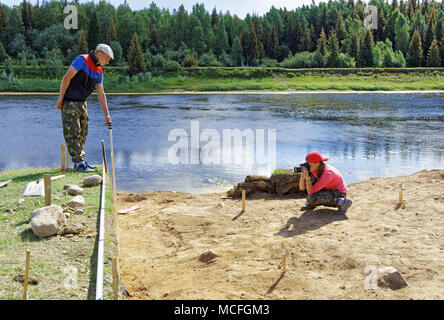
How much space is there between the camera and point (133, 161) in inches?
634

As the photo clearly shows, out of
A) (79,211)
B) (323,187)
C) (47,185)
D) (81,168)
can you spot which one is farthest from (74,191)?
(323,187)

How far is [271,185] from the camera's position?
10.4m

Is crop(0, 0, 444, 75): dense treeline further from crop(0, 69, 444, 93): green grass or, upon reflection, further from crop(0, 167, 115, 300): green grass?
crop(0, 167, 115, 300): green grass

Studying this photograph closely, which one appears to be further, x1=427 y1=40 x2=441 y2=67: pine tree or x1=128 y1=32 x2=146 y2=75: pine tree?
x1=427 y1=40 x2=441 y2=67: pine tree

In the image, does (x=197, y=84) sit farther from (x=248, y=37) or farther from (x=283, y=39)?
(x=283, y=39)

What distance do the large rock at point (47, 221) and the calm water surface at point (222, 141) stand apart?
19.2ft

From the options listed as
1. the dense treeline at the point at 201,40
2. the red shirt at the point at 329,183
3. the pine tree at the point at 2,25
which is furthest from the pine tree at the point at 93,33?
the red shirt at the point at 329,183

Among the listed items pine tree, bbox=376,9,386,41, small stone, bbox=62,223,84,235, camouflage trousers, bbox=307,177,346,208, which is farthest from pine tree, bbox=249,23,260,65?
small stone, bbox=62,223,84,235

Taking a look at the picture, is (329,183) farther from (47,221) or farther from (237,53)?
(237,53)

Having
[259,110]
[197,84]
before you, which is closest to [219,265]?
[259,110]

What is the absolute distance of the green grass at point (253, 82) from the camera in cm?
6531

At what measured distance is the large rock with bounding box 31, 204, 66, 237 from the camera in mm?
5910

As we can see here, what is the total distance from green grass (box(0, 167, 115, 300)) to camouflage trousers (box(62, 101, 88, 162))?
198 cm

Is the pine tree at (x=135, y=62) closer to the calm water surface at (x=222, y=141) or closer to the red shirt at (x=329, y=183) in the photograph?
the calm water surface at (x=222, y=141)
